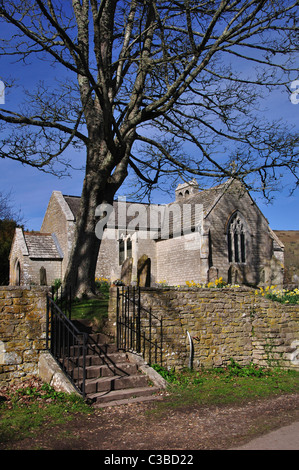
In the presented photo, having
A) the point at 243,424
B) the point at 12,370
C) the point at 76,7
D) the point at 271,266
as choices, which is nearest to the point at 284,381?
the point at 243,424

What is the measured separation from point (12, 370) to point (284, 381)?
575 cm

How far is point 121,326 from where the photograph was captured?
350 inches

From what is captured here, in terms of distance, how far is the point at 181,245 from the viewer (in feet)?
85.9

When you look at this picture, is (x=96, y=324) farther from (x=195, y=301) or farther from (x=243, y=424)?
(x=243, y=424)

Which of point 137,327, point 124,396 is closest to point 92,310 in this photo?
point 137,327

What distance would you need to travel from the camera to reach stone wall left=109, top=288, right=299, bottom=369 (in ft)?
30.7

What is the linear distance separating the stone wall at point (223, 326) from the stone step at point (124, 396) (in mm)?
1891

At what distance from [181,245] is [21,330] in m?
19.4

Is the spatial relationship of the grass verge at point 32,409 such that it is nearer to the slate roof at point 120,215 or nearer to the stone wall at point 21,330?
the stone wall at point 21,330

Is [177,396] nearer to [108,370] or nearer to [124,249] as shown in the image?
[108,370]

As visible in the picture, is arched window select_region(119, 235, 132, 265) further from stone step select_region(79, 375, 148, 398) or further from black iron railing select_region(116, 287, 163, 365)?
stone step select_region(79, 375, 148, 398)

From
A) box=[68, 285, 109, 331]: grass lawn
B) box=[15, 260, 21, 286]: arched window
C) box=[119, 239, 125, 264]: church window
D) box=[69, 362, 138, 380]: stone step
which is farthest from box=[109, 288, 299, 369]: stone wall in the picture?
box=[15, 260, 21, 286]: arched window

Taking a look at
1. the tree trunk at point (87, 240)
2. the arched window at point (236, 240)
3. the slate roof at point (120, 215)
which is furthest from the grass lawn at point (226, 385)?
the slate roof at point (120, 215)

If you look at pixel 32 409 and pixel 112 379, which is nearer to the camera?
pixel 32 409
